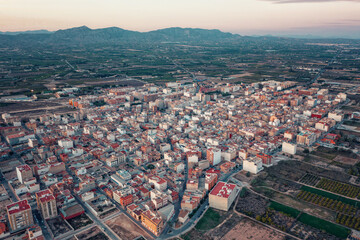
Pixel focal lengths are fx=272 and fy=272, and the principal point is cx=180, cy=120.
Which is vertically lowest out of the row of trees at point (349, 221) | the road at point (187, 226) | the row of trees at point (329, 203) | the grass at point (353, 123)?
the road at point (187, 226)

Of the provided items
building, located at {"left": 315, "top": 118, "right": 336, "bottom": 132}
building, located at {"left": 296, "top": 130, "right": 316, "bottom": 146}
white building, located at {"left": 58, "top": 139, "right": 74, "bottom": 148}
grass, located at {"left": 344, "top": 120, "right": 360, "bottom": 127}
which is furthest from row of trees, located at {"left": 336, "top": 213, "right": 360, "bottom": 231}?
white building, located at {"left": 58, "top": 139, "right": 74, "bottom": 148}

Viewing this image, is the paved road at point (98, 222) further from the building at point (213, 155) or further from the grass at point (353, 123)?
the grass at point (353, 123)

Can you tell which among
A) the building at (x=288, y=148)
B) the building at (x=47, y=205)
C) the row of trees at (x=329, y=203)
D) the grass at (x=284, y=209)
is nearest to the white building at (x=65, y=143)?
the building at (x=47, y=205)

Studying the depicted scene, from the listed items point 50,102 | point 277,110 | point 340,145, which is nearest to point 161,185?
point 340,145

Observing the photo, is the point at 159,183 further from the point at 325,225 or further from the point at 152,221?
the point at 325,225

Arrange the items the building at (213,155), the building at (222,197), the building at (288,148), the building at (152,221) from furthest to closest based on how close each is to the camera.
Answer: the building at (288,148)
the building at (213,155)
the building at (222,197)
the building at (152,221)

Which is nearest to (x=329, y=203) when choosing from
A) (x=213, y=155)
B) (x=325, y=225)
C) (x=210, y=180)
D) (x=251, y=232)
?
(x=325, y=225)
